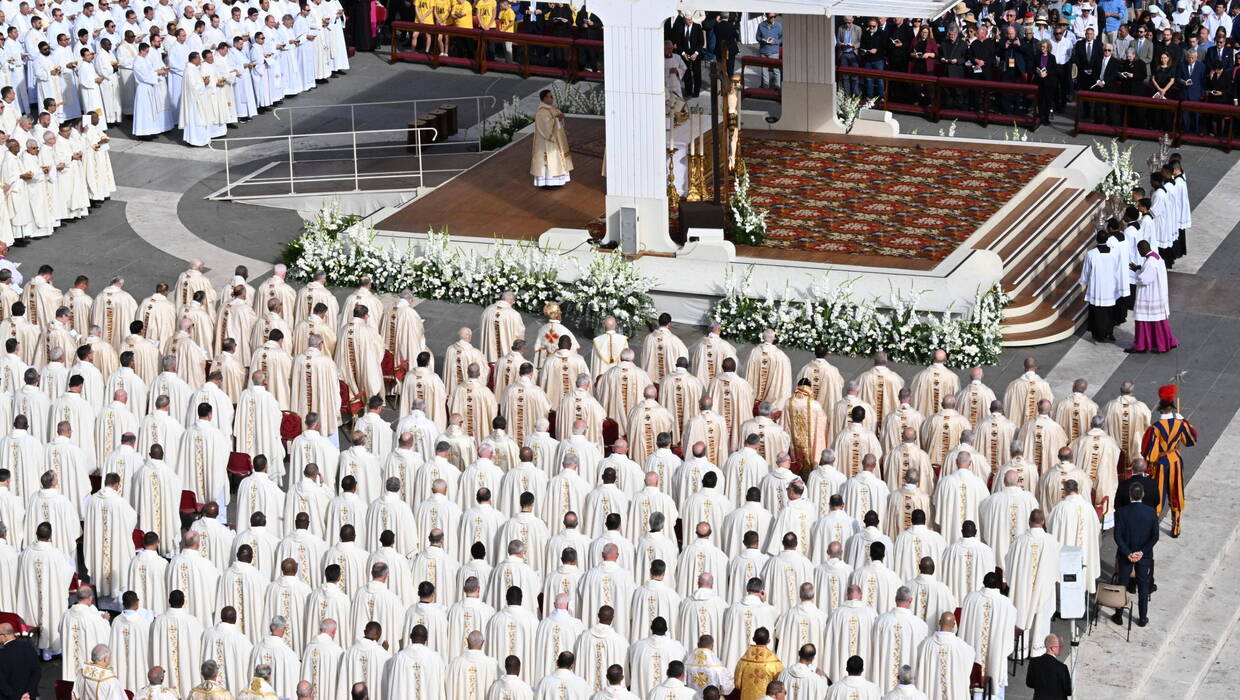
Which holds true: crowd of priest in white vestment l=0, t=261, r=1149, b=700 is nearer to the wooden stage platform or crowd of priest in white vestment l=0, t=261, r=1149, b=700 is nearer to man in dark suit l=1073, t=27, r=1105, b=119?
the wooden stage platform

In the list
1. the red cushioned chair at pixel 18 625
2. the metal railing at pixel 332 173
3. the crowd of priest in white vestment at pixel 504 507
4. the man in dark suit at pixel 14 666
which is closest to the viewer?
the crowd of priest in white vestment at pixel 504 507

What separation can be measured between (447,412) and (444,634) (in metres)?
5.53

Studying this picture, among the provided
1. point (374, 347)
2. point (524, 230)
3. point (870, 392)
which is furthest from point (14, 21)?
point (870, 392)

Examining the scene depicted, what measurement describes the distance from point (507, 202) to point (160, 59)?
753 cm

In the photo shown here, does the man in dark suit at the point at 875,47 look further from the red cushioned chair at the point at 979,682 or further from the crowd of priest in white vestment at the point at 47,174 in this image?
the red cushioned chair at the point at 979,682

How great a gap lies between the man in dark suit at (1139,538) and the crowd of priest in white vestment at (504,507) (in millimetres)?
279

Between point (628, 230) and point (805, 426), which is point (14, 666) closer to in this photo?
point (805, 426)

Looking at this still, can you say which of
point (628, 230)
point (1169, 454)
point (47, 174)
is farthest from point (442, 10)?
point (1169, 454)

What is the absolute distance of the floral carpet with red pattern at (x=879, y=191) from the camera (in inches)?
1109

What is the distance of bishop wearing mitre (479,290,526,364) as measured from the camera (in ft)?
80.8

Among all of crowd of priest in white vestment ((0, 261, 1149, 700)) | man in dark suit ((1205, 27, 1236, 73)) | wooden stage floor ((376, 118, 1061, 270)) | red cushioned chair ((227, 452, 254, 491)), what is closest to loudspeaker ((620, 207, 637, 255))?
wooden stage floor ((376, 118, 1061, 270))

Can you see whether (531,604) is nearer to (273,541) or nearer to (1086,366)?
(273,541)

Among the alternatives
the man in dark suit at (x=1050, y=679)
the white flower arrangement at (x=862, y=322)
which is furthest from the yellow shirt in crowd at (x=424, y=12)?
the man in dark suit at (x=1050, y=679)

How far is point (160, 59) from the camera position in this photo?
34.3 m
